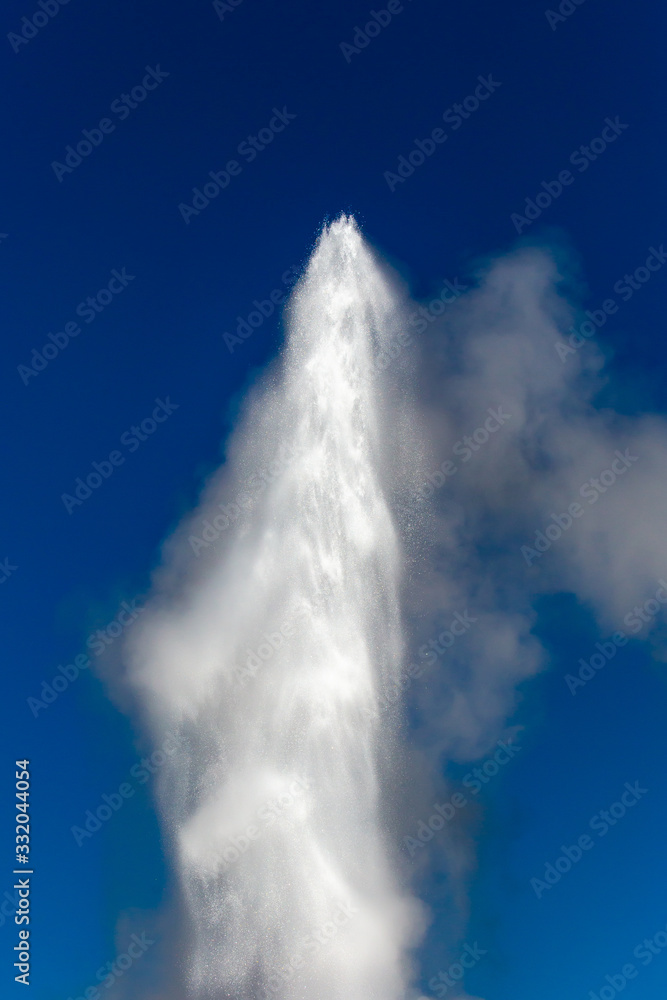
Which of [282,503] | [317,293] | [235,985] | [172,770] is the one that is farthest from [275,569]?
[235,985]

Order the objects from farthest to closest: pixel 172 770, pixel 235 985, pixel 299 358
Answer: pixel 299 358, pixel 172 770, pixel 235 985

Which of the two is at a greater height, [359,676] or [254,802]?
[359,676]

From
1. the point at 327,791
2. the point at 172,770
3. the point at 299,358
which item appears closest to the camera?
the point at 327,791

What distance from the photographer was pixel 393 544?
1633 inches

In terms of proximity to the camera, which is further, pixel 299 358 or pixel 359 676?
pixel 299 358

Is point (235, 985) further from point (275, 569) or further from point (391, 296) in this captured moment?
point (391, 296)

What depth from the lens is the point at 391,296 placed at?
45000mm

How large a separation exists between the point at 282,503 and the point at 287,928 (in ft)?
54.5

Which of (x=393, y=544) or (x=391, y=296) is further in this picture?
(x=391, y=296)

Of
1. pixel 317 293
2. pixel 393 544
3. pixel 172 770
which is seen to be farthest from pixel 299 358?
pixel 172 770

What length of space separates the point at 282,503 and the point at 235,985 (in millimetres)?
18481

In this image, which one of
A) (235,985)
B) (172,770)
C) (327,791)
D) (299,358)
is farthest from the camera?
(299,358)

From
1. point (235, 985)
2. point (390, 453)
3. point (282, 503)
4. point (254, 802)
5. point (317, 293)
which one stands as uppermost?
point (317, 293)

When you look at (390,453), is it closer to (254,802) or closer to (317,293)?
(317,293)
